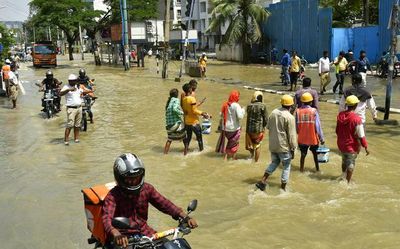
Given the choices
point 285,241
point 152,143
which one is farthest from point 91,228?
point 152,143

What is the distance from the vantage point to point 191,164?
10.0m

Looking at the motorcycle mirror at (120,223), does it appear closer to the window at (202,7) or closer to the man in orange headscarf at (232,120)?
the man in orange headscarf at (232,120)

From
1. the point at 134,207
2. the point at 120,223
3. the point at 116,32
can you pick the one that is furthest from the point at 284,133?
the point at 116,32

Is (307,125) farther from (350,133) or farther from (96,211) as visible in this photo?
(96,211)

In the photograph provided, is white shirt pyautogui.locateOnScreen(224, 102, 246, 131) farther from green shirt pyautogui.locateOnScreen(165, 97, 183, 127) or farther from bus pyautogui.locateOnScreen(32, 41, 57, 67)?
bus pyautogui.locateOnScreen(32, 41, 57, 67)

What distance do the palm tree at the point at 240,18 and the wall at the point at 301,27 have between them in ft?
5.19

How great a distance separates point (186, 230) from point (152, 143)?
8.24m

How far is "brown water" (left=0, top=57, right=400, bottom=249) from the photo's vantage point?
6391mm

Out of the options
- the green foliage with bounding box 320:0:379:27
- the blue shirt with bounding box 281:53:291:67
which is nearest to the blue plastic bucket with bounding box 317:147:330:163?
the blue shirt with bounding box 281:53:291:67

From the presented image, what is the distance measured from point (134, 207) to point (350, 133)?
15.3 feet

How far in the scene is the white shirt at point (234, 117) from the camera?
31.5 feet

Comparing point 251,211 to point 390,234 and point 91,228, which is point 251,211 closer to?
point 390,234

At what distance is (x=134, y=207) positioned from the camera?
4.24 meters

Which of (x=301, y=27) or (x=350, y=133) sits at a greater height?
(x=301, y=27)
